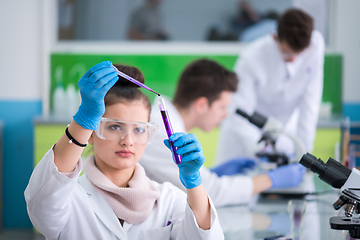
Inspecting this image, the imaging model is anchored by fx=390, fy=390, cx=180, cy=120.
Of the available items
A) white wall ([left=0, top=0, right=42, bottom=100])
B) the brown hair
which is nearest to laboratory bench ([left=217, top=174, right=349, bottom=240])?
the brown hair

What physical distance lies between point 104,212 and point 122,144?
0.22 m

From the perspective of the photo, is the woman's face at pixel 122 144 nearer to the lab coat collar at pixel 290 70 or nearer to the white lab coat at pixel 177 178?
the white lab coat at pixel 177 178

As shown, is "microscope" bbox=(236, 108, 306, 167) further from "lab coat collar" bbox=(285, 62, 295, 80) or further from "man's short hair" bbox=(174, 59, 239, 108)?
"lab coat collar" bbox=(285, 62, 295, 80)

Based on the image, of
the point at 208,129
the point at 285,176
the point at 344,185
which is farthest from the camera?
the point at 208,129

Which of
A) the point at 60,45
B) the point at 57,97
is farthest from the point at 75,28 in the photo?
the point at 57,97

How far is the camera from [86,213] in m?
1.21

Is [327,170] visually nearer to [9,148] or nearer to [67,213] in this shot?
[67,213]

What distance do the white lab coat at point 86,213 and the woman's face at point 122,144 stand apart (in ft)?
0.40

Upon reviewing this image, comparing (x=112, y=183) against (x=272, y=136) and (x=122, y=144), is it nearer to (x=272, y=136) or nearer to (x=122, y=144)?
(x=122, y=144)

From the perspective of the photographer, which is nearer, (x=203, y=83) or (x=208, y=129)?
(x=203, y=83)

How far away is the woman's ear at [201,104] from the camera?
207cm

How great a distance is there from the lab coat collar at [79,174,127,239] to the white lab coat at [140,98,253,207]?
40cm

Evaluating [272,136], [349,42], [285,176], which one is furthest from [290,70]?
[349,42]

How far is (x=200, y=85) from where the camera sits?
2.07 metres
